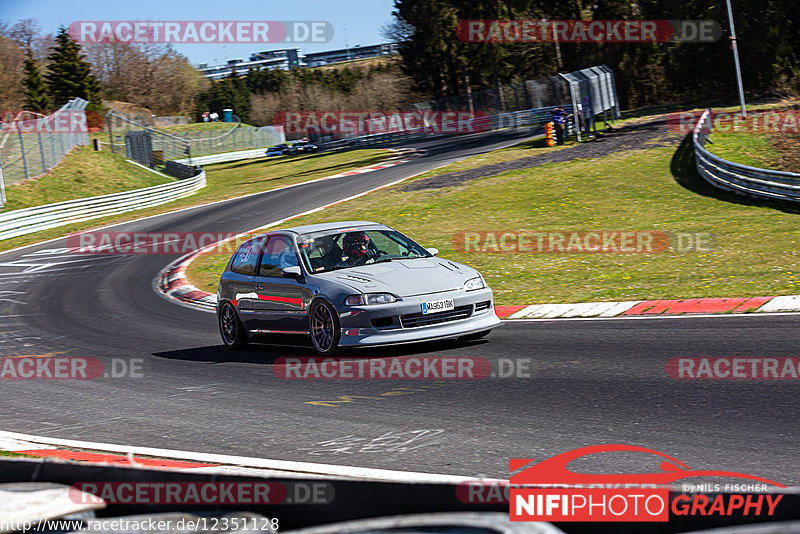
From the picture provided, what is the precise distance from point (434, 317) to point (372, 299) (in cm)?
71

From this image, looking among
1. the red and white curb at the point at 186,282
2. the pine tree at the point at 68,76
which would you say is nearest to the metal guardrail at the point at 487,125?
the red and white curb at the point at 186,282

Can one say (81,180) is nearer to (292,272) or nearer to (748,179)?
(748,179)

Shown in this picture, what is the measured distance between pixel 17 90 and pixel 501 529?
307 feet

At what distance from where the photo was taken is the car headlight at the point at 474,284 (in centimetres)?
940

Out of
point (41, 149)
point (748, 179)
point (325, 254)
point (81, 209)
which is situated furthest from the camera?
point (41, 149)

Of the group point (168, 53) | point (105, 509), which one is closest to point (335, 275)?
point (105, 509)

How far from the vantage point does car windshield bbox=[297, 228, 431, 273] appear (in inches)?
396

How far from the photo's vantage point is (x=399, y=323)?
8984 mm

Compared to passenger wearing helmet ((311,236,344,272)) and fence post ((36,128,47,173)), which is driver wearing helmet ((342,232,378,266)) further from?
fence post ((36,128,47,173))

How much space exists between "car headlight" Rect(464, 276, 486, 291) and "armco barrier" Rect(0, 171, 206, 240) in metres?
23.9

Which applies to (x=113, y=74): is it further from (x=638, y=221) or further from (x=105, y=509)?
(x=105, y=509)

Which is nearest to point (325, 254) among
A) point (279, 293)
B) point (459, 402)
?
point (279, 293)

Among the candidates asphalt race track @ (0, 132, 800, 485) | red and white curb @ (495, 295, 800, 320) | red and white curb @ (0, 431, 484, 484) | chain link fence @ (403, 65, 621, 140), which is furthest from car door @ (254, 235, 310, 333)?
chain link fence @ (403, 65, 621, 140)

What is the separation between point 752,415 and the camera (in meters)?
5.86
